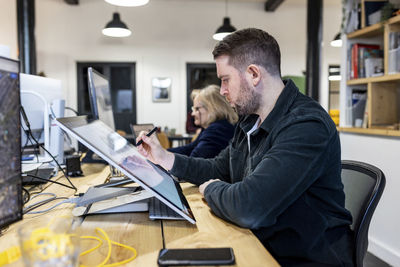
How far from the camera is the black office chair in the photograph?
1.06 meters

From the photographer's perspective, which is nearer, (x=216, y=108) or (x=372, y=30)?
(x=216, y=108)

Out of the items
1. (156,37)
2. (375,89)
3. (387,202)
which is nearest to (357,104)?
(375,89)

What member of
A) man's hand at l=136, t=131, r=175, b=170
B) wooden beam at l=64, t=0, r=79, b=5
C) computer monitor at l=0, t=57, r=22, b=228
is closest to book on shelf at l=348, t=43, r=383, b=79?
man's hand at l=136, t=131, r=175, b=170

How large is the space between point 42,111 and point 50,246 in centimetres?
144

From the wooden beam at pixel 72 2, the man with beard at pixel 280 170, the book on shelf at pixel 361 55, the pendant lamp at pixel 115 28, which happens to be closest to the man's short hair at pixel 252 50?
the man with beard at pixel 280 170

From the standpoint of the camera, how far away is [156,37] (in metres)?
6.79

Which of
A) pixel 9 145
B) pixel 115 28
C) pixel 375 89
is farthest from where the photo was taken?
pixel 115 28

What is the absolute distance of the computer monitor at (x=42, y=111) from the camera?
168cm

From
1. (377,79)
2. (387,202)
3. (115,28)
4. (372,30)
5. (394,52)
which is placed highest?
(115,28)

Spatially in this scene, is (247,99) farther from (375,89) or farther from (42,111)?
(375,89)

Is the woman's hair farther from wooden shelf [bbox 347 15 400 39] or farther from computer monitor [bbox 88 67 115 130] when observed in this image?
wooden shelf [bbox 347 15 400 39]

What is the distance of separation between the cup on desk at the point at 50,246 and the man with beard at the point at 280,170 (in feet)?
1.55

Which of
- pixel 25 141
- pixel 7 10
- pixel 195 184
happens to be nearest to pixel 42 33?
pixel 7 10

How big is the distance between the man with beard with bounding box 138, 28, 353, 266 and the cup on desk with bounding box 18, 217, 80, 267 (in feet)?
1.55
